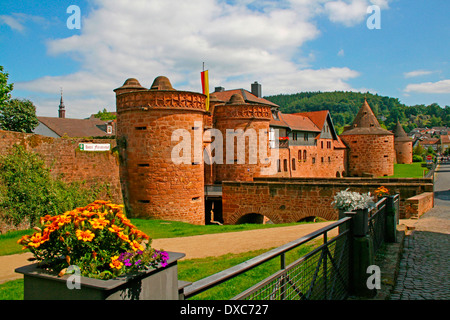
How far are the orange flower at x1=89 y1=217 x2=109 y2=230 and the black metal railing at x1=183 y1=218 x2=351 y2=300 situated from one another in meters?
0.77

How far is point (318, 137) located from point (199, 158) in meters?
32.1

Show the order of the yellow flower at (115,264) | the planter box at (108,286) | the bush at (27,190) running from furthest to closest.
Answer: the bush at (27,190) < the yellow flower at (115,264) < the planter box at (108,286)

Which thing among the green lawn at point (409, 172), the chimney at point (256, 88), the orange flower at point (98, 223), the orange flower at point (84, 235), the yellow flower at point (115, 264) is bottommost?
the green lawn at point (409, 172)

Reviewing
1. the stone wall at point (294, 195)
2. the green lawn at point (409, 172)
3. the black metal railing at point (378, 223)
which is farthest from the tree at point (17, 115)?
the green lawn at point (409, 172)

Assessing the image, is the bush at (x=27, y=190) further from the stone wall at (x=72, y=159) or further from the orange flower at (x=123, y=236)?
the orange flower at (x=123, y=236)

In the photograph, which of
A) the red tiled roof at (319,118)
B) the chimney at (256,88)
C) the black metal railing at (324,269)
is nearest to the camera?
the black metal railing at (324,269)

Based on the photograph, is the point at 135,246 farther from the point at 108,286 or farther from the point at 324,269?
the point at 324,269

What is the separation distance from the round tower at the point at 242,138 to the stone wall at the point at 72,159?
7899 mm

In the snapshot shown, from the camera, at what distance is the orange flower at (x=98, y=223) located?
264 centimetres

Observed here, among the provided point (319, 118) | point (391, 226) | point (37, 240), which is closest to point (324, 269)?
point (37, 240)

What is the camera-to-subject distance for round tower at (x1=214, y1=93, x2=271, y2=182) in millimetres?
23875

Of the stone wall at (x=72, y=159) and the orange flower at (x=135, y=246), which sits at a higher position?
the stone wall at (x=72, y=159)

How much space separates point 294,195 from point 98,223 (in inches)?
683
